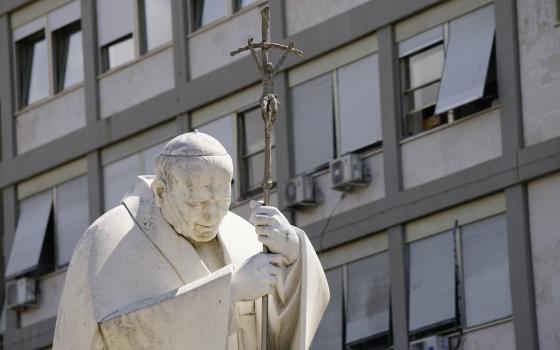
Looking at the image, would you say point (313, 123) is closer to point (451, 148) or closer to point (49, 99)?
point (451, 148)

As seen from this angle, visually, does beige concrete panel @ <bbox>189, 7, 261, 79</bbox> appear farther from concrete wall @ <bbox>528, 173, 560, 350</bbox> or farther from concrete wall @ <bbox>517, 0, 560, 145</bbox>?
concrete wall @ <bbox>528, 173, 560, 350</bbox>

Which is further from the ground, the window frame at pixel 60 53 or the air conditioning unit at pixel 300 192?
the window frame at pixel 60 53

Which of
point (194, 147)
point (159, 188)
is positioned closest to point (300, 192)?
point (159, 188)

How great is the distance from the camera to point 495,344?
39750mm

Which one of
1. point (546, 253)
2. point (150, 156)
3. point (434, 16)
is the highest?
point (150, 156)

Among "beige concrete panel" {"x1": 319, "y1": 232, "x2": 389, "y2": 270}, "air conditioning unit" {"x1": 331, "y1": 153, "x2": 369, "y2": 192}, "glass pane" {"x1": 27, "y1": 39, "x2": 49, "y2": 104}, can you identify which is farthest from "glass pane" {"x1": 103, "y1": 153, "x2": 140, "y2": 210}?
"air conditioning unit" {"x1": 331, "y1": 153, "x2": 369, "y2": 192}

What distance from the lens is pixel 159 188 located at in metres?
17.3

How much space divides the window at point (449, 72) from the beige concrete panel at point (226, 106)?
125 inches

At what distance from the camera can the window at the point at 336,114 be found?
43.4 meters

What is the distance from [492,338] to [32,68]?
1427 cm

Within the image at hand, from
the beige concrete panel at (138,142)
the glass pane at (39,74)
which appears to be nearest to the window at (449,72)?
the beige concrete panel at (138,142)

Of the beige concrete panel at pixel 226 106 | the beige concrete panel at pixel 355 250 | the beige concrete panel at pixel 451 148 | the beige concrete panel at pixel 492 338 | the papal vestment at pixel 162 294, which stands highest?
the beige concrete panel at pixel 226 106

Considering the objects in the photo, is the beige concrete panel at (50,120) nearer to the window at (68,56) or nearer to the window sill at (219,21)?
the window at (68,56)

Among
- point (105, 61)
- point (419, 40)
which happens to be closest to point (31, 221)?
point (105, 61)
